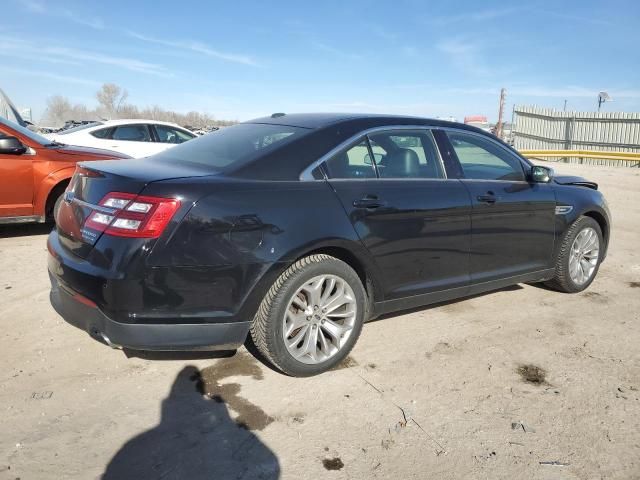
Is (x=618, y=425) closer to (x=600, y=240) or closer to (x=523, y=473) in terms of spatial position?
(x=523, y=473)

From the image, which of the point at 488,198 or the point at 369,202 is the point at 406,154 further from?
the point at 488,198

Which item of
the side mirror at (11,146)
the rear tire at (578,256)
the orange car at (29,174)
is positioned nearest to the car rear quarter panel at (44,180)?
the orange car at (29,174)

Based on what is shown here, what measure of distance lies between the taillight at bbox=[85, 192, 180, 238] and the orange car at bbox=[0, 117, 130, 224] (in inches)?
148

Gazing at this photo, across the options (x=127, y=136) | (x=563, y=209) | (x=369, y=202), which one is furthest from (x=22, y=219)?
(x=563, y=209)

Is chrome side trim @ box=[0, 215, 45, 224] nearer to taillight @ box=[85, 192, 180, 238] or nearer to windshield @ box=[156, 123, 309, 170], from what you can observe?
windshield @ box=[156, 123, 309, 170]

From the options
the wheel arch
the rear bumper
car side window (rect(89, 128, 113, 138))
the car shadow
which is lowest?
the car shadow

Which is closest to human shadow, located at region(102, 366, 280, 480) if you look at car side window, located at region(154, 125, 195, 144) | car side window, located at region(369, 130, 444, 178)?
car side window, located at region(369, 130, 444, 178)

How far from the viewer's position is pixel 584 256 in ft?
16.5

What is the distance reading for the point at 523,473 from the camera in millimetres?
2375

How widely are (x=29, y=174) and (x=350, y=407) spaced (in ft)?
16.7

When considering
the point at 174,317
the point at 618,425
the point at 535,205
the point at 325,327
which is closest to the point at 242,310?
the point at 174,317

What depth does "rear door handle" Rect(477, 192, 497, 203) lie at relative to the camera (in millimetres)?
3977

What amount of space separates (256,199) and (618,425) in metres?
2.26

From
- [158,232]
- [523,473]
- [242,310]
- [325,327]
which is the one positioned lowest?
[523,473]
